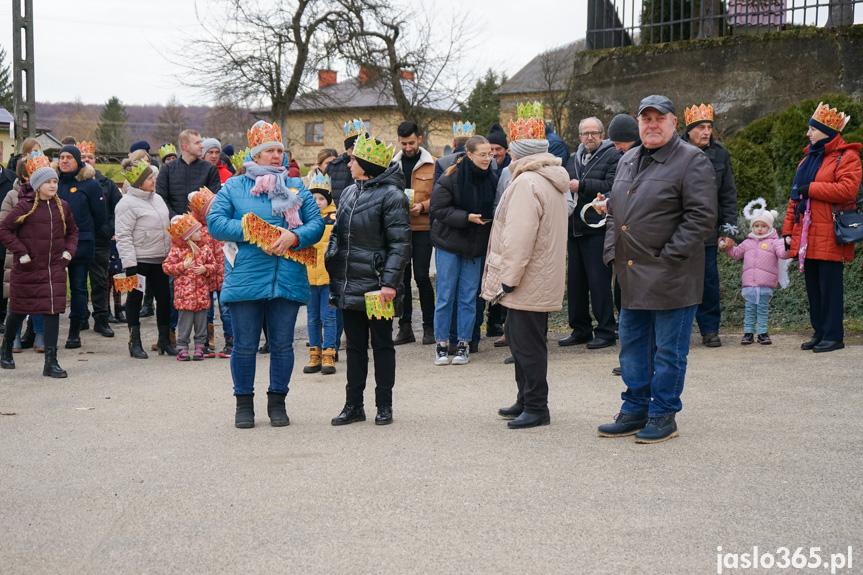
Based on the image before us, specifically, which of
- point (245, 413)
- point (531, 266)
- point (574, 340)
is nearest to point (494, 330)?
point (574, 340)

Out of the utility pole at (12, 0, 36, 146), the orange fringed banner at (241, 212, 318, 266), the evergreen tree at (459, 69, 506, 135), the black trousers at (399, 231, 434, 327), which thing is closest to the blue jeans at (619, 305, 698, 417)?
the orange fringed banner at (241, 212, 318, 266)

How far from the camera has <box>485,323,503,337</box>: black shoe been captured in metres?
10.5

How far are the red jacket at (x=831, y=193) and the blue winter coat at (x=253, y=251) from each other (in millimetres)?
4737

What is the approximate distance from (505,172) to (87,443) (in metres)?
4.73

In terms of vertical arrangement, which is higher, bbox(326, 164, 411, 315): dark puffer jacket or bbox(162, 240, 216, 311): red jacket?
bbox(326, 164, 411, 315): dark puffer jacket

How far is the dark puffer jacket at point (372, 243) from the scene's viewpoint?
6.33m

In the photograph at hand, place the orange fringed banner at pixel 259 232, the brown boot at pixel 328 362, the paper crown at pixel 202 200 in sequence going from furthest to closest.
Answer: the paper crown at pixel 202 200 < the brown boot at pixel 328 362 < the orange fringed banner at pixel 259 232

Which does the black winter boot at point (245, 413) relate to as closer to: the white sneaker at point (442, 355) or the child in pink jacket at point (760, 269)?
the white sneaker at point (442, 355)

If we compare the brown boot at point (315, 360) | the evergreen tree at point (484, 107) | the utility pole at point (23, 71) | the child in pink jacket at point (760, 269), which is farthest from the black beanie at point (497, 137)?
the evergreen tree at point (484, 107)

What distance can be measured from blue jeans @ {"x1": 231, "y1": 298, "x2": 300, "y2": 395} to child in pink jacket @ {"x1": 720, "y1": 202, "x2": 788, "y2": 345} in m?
4.69

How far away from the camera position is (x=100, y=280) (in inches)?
447

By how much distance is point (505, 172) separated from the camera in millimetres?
9047

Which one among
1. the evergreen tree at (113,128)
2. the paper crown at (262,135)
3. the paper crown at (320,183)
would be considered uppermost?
the evergreen tree at (113,128)

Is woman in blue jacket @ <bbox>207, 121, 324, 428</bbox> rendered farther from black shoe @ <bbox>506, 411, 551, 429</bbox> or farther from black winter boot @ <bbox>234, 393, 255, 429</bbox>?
black shoe @ <bbox>506, 411, 551, 429</bbox>
